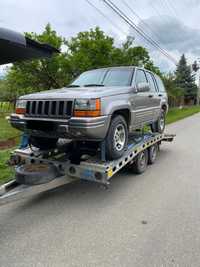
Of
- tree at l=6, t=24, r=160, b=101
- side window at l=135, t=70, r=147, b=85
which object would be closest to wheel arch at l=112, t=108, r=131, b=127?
side window at l=135, t=70, r=147, b=85

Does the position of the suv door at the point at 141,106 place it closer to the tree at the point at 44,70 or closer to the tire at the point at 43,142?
the tire at the point at 43,142

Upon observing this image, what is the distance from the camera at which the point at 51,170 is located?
365 cm

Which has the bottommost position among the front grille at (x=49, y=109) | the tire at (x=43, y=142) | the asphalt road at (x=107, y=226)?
the asphalt road at (x=107, y=226)

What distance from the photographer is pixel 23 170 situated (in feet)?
11.4

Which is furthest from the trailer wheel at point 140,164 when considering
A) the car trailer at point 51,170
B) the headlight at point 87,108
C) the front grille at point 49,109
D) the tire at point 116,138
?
the front grille at point 49,109

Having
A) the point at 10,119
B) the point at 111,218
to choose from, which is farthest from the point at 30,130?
the point at 111,218

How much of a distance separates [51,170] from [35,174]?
1.09 feet

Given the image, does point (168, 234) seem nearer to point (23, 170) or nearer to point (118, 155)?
point (118, 155)

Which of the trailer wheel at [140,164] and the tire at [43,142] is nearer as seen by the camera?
the tire at [43,142]

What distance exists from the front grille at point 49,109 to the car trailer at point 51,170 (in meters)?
0.87

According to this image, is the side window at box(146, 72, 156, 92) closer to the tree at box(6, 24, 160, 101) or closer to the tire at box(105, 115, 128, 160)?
the tire at box(105, 115, 128, 160)

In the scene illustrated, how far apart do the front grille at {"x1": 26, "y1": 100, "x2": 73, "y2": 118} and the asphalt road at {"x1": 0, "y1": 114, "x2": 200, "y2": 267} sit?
4.82ft

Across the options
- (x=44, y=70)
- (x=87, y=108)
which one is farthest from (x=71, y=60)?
(x=87, y=108)

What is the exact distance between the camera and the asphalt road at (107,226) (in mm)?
2482
